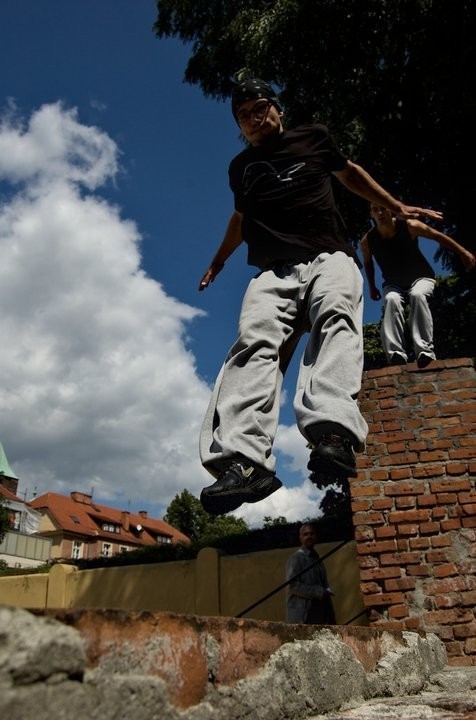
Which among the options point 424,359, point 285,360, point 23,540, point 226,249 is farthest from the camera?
point 23,540

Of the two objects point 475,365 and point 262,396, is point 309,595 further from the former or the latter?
point 262,396

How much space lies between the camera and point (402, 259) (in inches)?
195

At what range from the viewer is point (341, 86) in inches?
392

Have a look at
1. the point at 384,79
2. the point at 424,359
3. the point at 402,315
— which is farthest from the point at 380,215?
the point at 384,79

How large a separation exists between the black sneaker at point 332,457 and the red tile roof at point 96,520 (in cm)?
5012

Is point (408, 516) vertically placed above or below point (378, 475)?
below

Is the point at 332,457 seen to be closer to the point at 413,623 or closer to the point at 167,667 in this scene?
the point at 167,667

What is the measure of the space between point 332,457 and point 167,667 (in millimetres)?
930

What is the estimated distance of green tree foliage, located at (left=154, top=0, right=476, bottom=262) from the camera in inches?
338

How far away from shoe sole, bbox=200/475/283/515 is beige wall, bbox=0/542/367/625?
4533 millimetres

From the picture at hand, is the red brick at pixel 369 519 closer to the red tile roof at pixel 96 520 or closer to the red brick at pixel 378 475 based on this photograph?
the red brick at pixel 378 475

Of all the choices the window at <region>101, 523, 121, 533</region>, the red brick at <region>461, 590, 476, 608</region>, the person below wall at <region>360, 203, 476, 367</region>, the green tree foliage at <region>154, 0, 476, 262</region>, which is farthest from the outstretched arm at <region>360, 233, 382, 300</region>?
the window at <region>101, 523, 121, 533</region>

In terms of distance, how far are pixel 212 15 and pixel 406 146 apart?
5.17m

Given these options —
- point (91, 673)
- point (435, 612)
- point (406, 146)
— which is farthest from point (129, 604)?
point (406, 146)
